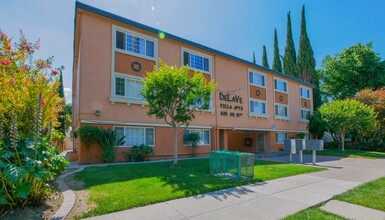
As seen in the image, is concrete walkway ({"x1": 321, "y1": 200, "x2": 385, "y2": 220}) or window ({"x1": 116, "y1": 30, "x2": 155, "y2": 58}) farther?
window ({"x1": 116, "y1": 30, "x2": 155, "y2": 58})

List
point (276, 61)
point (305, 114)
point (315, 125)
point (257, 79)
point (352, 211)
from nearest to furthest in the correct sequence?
point (352, 211) → point (257, 79) → point (315, 125) → point (305, 114) → point (276, 61)

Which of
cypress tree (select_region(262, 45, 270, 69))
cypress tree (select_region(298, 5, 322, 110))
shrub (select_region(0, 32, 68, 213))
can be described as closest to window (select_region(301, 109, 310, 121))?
cypress tree (select_region(298, 5, 322, 110))

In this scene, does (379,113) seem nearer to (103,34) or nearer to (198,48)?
(198,48)

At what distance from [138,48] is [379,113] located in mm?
27845

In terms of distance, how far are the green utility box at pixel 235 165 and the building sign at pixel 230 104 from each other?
10561 millimetres

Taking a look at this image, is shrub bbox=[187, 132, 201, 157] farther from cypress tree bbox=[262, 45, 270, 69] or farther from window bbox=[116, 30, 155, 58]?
cypress tree bbox=[262, 45, 270, 69]

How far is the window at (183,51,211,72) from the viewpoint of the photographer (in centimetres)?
1835

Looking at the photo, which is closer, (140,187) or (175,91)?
(140,187)

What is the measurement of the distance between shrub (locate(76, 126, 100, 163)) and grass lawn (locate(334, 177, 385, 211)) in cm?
1170

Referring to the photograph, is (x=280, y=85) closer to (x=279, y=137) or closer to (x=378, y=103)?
(x=279, y=137)

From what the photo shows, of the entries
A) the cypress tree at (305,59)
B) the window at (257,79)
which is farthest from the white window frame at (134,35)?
the cypress tree at (305,59)

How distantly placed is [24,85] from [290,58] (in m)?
42.0

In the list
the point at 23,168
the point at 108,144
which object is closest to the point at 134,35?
the point at 108,144

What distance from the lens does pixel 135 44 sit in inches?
616
